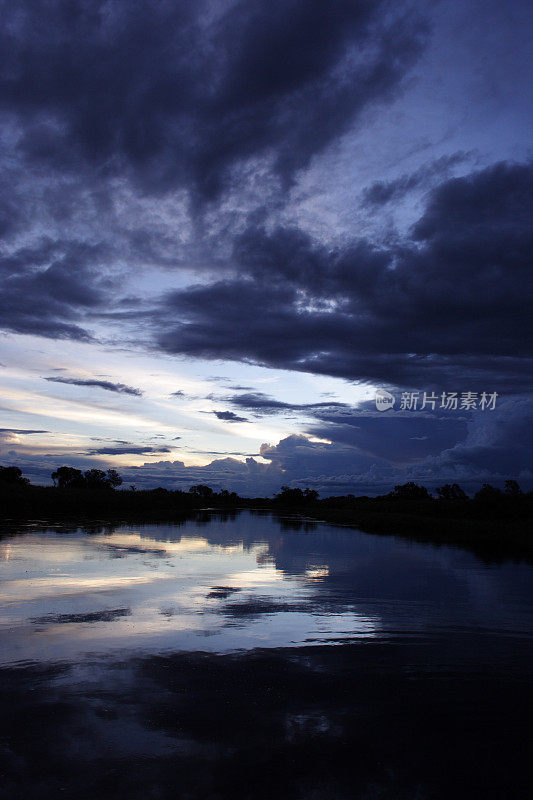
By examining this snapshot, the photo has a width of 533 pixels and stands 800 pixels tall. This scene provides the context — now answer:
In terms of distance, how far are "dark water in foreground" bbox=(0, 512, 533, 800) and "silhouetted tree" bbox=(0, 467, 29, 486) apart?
406 ft

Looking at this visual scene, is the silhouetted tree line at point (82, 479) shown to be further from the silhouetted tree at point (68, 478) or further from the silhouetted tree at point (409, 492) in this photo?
the silhouetted tree at point (409, 492)

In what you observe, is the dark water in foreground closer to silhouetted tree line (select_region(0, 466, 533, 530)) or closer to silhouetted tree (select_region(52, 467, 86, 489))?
silhouetted tree line (select_region(0, 466, 533, 530))

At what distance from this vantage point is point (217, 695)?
1058 cm

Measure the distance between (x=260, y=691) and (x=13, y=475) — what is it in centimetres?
14601

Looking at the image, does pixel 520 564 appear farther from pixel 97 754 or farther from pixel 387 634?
pixel 97 754

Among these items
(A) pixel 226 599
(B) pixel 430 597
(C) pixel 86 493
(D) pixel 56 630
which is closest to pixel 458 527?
(B) pixel 430 597

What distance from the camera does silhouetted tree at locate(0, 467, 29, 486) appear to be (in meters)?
134

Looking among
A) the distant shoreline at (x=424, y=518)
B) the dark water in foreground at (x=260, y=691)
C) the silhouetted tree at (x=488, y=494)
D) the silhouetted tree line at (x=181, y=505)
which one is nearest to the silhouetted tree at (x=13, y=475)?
the silhouetted tree line at (x=181, y=505)

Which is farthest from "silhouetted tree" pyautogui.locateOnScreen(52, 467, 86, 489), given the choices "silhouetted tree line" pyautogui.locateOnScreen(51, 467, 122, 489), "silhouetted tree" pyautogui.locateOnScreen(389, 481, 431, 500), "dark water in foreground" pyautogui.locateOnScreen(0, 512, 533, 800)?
"dark water in foreground" pyautogui.locateOnScreen(0, 512, 533, 800)

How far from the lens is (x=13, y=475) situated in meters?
140

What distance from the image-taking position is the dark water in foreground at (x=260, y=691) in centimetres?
781

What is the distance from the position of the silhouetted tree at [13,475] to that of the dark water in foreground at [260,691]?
124 meters

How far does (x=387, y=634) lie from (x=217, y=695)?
23.1ft

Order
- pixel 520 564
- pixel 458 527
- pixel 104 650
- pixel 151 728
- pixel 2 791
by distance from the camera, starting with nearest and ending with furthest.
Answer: pixel 2 791 → pixel 151 728 → pixel 104 650 → pixel 520 564 → pixel 458 527
